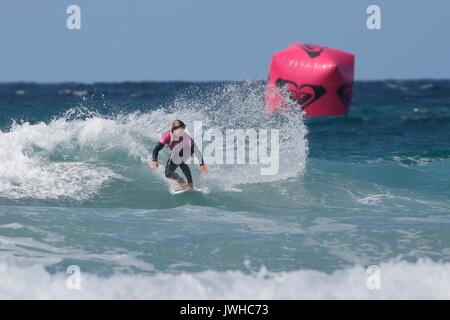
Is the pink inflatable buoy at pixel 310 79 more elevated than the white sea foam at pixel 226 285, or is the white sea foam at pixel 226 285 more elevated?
the pink inflatable buoy at pixel 310 79

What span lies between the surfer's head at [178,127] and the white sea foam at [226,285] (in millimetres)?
3040

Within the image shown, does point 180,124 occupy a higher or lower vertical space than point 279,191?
higher

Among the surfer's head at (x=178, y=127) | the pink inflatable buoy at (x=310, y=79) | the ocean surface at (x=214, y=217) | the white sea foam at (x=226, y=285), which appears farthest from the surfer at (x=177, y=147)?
the pink inflatable buoy at (x=310, y=79)

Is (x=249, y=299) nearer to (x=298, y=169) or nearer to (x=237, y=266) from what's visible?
(x=237, y=266)

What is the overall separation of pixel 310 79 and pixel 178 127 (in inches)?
314

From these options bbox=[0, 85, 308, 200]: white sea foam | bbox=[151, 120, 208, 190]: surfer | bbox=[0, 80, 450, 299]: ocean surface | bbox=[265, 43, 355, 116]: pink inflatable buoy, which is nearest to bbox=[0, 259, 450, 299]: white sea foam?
bbox=[0, 80, 450, 299]: ocean surface

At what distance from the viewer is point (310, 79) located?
637 inches

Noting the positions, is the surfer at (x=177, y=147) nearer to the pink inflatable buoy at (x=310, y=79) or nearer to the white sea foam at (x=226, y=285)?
the white sea foam at (x=226, y=285)

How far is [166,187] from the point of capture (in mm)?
10086

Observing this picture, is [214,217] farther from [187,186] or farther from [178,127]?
[178,127]

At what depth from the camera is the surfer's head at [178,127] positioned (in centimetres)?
883

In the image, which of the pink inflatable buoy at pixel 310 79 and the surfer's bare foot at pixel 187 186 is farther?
the pink inflatable buoy at pixel 310 79

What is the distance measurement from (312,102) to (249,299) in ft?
37.3
